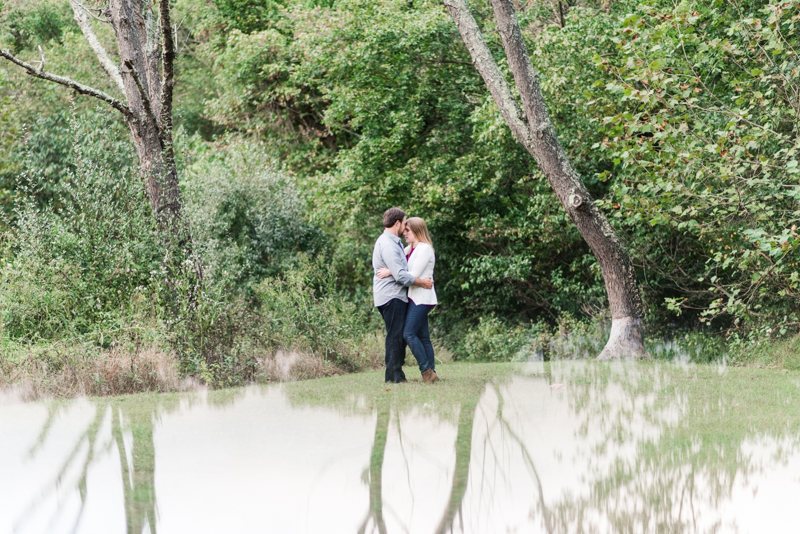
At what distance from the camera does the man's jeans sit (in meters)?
9.48

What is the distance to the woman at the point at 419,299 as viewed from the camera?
9.34m

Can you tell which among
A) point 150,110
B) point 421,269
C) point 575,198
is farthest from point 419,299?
point 150,110

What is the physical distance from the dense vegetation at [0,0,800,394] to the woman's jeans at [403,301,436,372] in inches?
92.8

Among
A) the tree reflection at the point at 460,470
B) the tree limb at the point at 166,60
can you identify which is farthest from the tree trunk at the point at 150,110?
the tree reflection at the point at 460,470

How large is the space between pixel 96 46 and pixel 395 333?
7.13 meters

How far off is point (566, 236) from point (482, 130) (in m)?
2.83

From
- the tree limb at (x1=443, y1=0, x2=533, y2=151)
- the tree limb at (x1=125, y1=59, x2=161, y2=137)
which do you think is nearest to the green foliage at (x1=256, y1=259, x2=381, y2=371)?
the tree limb at (x1=125, y1=59, x2=161, y2=137)

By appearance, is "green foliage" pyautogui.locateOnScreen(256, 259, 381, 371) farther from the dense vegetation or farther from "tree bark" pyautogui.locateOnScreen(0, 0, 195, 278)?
"tree bark" pyautogui.locateOnScreen(0, 0, 195, 278)

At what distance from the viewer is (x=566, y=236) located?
53.6ft

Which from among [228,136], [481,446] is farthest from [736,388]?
[228,136]

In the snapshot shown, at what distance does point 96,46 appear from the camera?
12633 mm

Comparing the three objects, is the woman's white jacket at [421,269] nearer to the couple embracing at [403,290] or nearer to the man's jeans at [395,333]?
the couple embracing at [403,290]

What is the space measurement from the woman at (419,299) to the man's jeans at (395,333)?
0.37 feet

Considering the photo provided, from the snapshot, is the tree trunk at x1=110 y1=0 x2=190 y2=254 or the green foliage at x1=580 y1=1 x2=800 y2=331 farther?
the tree trunk at x1=110 y1=0 x2=190 y2=254
